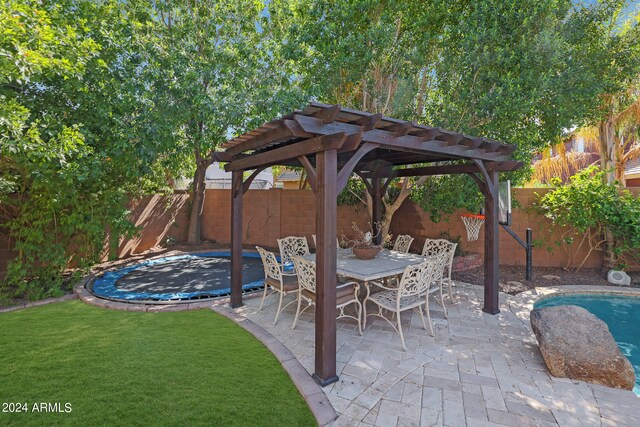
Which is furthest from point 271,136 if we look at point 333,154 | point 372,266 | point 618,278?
point 618,278

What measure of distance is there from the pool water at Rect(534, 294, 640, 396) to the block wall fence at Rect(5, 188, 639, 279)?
1785mm

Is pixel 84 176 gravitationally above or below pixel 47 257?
above

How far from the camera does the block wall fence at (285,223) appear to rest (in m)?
7.52

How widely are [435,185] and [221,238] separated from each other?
7.49m

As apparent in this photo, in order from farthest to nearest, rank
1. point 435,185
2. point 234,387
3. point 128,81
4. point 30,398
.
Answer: point 435,185 → point 128,81 → point 234,387 → point 30,398

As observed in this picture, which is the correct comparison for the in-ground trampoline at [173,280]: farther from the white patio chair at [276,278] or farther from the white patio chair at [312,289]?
the white patio chair at [312,289]

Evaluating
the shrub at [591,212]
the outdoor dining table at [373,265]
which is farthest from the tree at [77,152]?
the shrub at [591,212]

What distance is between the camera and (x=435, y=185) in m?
7.52

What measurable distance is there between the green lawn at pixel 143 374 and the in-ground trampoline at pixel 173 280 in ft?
3.50

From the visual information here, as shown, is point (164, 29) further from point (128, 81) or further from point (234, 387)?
point (234, 387)

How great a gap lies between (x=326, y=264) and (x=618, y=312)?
219 inches

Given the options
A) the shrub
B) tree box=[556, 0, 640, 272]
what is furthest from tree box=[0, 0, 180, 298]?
the shrub

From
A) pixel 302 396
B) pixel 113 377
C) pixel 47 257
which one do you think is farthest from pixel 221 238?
pixel 302 396

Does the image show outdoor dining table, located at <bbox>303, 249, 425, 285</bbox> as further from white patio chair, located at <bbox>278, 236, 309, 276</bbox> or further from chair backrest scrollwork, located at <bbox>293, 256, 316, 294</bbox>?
white patio chair, located at <bbox>278, 236, 309, 276</bbox>
